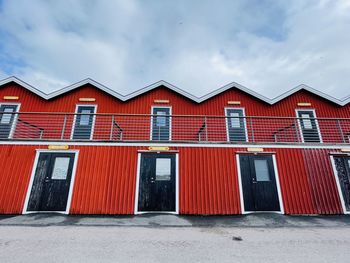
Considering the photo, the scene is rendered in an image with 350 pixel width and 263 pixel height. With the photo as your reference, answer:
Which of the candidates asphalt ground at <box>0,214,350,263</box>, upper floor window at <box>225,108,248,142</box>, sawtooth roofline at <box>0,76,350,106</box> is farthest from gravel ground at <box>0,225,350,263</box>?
sawtooth roofline at <box>0,76,350,106</box>

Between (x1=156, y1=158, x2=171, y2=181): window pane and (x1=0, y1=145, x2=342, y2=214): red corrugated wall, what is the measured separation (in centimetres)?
59

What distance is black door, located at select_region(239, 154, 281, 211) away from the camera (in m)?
8.01

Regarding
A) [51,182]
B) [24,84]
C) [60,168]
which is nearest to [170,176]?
[60,168]

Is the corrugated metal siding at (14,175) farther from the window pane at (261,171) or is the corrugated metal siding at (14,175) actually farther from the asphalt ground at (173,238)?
the window pane at (261,171)

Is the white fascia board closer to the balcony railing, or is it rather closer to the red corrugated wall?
the balcony railing

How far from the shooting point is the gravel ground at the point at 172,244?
13.2 ft

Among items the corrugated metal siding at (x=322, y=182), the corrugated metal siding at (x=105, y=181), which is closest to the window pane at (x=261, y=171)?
the corrugated metal siding at (x=322, y=182)

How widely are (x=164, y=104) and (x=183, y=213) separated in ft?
22.0

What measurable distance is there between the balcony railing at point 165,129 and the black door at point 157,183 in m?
2.42

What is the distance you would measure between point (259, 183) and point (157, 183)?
4.58m

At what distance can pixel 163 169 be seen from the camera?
830cm

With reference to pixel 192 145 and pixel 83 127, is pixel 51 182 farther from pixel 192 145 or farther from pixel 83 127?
pixel 192 145

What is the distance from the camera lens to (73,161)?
820 cm

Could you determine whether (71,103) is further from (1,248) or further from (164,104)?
(1,248)
